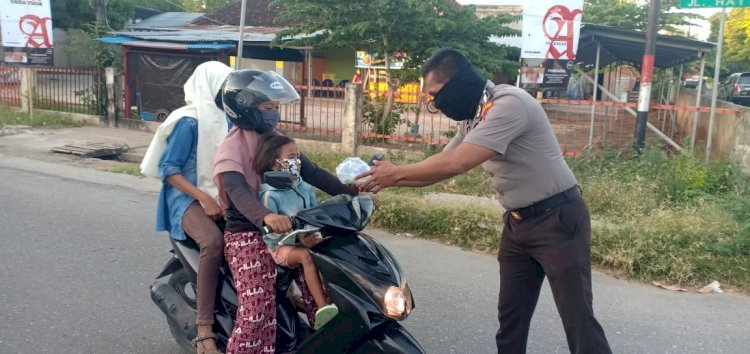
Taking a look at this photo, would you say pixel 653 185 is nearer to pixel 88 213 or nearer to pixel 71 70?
pixel 88 213

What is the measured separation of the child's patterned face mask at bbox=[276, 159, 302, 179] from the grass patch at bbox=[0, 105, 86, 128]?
498 inches

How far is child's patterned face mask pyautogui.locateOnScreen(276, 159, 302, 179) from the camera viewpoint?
9.78 feet

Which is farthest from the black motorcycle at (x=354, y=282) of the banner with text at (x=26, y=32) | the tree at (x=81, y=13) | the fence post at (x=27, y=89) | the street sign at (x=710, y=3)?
the tree at (x=81, y=13)

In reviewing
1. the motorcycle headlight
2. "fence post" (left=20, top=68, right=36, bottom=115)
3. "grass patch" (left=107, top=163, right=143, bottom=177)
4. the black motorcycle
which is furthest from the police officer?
"fence post" (left=20, top=68, right=36, bottom=115)

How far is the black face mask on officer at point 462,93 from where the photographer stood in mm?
2928

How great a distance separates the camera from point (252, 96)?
3000 millimetres

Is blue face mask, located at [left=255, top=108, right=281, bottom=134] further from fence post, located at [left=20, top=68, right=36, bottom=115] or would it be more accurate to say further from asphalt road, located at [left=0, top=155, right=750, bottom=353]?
fence post, located at [left=20, top=68, right=36, bottom=115]

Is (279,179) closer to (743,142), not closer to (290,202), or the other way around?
(290,202)

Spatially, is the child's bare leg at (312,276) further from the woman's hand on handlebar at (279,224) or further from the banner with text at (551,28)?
the banner with text at (551,28)

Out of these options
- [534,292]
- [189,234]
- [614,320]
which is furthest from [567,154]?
[189,234]

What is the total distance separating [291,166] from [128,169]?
7.27 m

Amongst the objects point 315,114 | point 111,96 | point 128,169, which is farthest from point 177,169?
point 111,96

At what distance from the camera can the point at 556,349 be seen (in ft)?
12.8

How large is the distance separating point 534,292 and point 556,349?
33.3 inches
